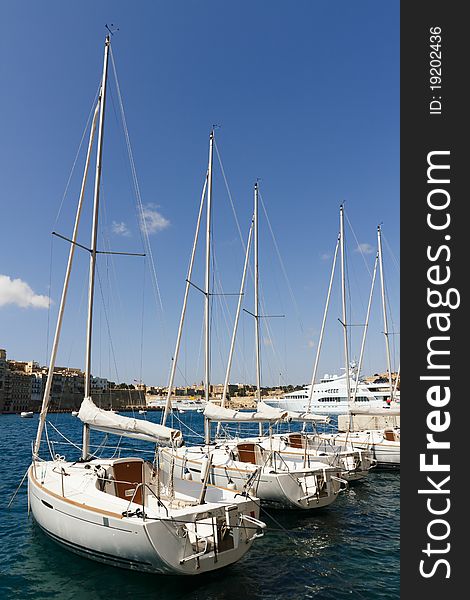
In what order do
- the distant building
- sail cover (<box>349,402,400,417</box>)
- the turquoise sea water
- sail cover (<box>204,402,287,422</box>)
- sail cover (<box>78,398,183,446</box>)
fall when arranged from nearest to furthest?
the turquoise sea water, sail cover (<box>78,398,183,446</box>), sail cover (<box>204,402,287,422</box>), sail cover (<box>349,402,400,417</box>), the distant building

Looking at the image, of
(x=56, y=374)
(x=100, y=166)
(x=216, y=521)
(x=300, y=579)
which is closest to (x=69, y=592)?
(x=216, y=521)

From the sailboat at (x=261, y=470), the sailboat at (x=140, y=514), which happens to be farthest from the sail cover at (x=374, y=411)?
the sailboat at (x=140, y=514)

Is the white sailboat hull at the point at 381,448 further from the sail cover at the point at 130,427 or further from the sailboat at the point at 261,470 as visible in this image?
the sail cover at the point at 130,427

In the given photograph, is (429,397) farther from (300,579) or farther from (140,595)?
(140,595)

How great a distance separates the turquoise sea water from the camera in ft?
32.5

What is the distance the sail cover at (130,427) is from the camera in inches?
479

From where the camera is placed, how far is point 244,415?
1870 centimetres

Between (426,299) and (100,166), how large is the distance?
14.1 metres

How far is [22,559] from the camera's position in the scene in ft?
38.7

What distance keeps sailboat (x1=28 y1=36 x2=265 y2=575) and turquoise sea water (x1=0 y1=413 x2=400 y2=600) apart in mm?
473

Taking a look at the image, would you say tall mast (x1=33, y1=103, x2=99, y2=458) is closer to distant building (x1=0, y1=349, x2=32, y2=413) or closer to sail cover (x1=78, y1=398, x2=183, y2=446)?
sail cover (x1=78, y1=398, x2=183, y2=446)

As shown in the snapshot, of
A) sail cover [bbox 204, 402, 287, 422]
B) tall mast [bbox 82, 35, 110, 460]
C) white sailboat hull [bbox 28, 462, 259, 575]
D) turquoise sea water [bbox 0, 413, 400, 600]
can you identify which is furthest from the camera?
sail cover [bbox 204, 402, 287, 422]

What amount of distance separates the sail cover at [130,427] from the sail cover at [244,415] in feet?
20.6

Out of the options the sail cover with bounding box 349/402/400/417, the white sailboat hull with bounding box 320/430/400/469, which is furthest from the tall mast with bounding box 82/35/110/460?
the sail cover with bounding box 349/402/400/417
